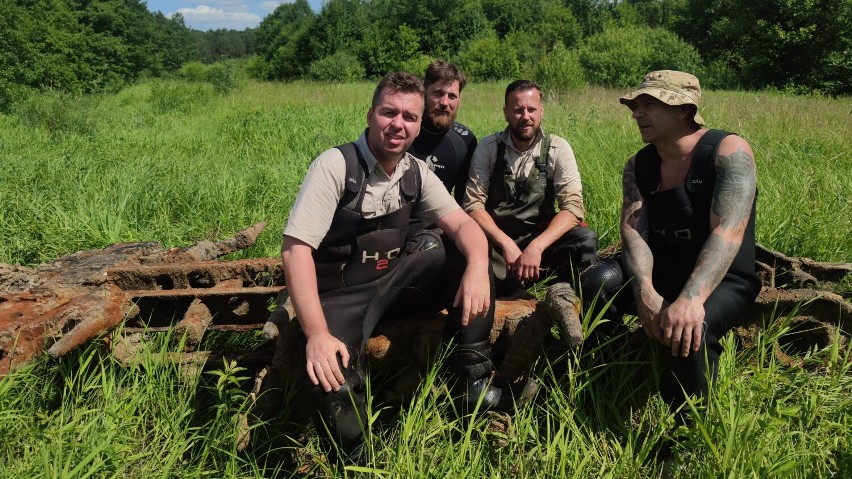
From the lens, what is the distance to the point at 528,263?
3.36 m

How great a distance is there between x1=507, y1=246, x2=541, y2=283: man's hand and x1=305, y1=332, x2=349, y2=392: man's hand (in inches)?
56.2

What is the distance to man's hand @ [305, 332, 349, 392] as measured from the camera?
226cm

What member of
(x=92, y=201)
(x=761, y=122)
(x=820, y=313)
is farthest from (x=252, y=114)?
(x=820, y=313)

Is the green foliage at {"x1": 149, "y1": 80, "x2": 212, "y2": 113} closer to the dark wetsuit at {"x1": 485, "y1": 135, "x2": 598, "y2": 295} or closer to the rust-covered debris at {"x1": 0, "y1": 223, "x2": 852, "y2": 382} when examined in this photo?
the rust-covered debris at {"x1": 0, "y1": 223, "x2": 852, "y2": 382}

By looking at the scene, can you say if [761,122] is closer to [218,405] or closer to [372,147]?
[372,147]

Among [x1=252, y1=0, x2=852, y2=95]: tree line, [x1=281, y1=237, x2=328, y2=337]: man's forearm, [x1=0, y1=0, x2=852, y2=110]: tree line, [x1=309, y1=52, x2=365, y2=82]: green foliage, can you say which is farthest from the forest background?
[x1=309, y1=52, x2=365, y2=82]: green foliage

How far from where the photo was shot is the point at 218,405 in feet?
8.73

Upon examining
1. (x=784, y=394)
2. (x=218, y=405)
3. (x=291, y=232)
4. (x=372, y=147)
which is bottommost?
(x=784, y=394)

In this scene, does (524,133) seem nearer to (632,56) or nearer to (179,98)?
(179,98)

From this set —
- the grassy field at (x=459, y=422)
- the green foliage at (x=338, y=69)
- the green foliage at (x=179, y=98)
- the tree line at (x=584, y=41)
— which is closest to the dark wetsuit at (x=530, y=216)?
the grassy field at (x=459, y=422)

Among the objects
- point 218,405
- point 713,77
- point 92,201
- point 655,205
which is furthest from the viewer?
point 713,77

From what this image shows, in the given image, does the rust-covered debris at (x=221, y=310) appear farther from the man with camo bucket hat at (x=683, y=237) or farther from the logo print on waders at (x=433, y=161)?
the logo print on waders at (x=433, y=161)

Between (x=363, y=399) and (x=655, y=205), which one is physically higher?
(x=655, y=205)

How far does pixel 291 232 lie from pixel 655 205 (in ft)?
5.80
